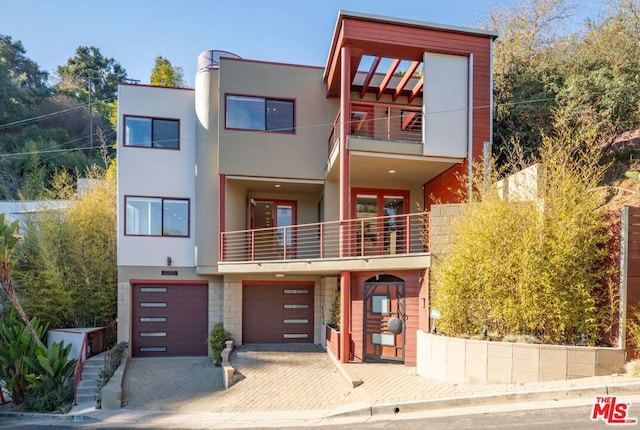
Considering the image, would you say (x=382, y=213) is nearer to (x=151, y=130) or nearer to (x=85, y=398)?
(x=151, y=130)

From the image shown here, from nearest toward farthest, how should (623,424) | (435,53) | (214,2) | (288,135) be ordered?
(623,424) < (435,53) < (214,2) < (288,135)

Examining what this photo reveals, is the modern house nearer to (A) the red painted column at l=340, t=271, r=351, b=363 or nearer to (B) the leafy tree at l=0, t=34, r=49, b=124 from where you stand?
(A) the red painted column at l=340, t=271, r=351, b=363

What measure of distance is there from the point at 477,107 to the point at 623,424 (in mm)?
8036

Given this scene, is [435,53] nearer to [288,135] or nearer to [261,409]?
[288,135]

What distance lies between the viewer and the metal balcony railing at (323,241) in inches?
424

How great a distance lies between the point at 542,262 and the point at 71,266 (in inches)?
514

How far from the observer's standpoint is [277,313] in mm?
12047

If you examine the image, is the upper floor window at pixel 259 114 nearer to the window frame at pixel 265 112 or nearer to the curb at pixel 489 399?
the window frame at pixel 265 112

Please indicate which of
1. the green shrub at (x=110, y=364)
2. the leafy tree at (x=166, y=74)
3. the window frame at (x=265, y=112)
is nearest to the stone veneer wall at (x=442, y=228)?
the window frame at (x=265, y=112)

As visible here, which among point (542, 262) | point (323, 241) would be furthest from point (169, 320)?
point (542, 262)

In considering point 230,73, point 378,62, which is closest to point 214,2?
point 230,73

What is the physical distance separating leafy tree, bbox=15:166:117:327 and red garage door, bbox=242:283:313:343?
4.55 meters

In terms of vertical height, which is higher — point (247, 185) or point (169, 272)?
point (247, 185)

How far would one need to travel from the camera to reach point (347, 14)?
9.13m
